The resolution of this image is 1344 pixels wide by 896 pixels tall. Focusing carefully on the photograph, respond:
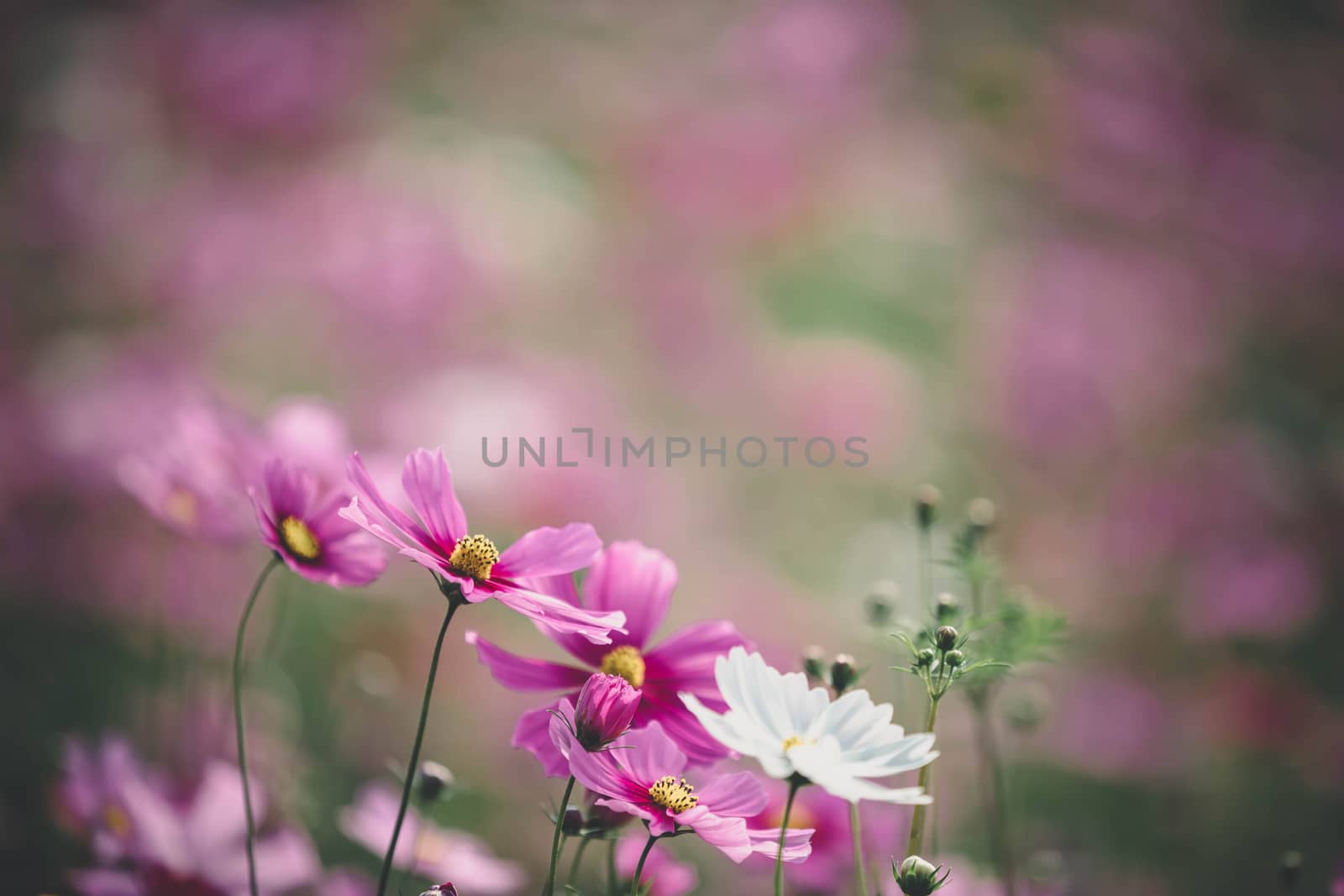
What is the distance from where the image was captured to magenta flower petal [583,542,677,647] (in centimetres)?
37

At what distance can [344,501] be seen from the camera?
0.37 metres

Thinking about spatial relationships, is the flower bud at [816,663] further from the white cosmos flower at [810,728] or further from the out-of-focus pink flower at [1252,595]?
the out-of-focus pink flower at [1252,595]

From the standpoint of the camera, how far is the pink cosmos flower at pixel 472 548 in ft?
0.97

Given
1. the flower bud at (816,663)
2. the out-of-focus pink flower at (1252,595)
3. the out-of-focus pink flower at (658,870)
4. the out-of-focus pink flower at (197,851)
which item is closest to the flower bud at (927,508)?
the flower bud at (816,663)

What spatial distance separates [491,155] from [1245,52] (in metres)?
1.38

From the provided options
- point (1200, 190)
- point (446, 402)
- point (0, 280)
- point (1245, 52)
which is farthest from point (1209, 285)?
point (0, 280)

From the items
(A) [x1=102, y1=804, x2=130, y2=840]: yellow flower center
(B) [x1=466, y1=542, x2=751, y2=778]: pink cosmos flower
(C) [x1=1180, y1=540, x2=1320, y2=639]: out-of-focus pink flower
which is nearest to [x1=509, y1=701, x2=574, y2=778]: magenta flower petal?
(B) [x1=466, y1=542, x2=751, y2=778]: pink cosmos flower

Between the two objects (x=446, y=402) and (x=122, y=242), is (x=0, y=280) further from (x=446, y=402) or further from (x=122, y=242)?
(x=446, y=402)

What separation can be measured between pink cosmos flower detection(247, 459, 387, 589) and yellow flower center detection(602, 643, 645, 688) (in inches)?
3.7

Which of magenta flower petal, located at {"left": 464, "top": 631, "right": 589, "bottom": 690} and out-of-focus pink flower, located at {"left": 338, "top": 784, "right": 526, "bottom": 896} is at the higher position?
magenta flower petal, located at {"left": 464, "top": 631, "right": 589, "bottom": 690}

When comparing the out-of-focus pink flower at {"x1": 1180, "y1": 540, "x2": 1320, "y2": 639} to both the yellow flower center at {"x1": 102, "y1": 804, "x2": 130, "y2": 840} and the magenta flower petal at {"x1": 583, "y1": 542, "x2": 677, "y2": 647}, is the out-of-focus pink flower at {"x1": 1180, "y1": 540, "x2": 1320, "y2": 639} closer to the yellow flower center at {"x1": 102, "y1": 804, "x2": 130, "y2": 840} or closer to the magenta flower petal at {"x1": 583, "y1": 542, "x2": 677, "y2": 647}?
the magenta flower petal at {"x1": 583, "y1": 542, "x2": 677, "y2": 647}

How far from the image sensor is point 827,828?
0.47m

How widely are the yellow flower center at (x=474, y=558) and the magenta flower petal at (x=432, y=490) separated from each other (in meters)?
0.01

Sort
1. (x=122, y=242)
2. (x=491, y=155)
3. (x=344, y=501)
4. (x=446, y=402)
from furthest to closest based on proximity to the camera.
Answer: (x=491, y=155)
(x=122, y=242)
(x=446, y=402)
(x=344, y=501)
